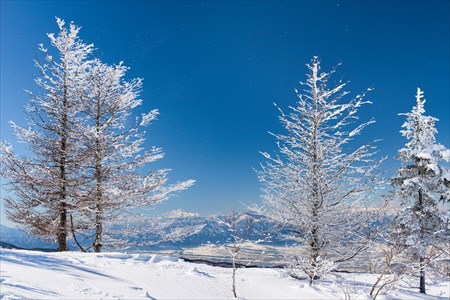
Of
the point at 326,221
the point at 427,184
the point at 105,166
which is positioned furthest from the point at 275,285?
the point at 427,184

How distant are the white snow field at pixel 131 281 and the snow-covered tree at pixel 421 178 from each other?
9401 mm

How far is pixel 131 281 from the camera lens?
223 inches

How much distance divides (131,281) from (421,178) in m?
16.1

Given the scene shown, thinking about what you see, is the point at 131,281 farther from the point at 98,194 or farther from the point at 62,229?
the point at 62,229

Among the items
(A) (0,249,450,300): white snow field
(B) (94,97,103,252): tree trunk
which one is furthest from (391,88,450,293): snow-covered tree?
(B) (94,97,103,252): tree trunk

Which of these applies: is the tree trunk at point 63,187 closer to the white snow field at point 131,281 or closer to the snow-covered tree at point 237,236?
the white snow field at point 131,281

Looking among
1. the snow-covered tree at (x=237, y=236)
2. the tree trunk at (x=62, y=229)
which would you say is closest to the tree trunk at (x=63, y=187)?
the tree trunk at (x=62, y=229)

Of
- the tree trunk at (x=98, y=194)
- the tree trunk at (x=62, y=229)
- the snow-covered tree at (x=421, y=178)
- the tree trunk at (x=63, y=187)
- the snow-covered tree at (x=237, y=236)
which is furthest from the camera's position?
the snow-covered tree at (x=421, y=178)

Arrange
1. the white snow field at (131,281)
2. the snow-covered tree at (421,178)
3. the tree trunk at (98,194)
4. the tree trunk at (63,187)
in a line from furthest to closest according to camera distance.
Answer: the snow-covered tree at (421,178)
the tree trunk at (63,187)
the tree trunk at (98,194)
the white snow field at (131,281)

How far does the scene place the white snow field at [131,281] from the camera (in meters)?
4.46

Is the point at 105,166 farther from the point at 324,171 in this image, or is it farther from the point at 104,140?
the point at 324,171

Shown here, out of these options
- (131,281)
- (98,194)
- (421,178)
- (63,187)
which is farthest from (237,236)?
(421,178)

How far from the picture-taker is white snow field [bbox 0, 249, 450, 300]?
446 cm

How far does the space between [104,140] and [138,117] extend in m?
1.54
